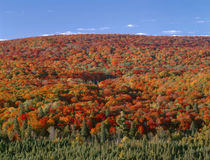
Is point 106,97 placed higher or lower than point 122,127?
higher

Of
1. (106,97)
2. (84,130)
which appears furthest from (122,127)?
(106,97)

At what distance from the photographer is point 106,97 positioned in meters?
26.0

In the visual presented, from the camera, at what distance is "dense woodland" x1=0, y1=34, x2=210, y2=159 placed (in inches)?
642

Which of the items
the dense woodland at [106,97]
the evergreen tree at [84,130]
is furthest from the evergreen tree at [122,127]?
the evergreen tree at [84,130]

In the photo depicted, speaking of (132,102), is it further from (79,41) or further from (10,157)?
(79,41)

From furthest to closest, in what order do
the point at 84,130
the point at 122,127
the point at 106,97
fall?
the point at 106,97, the point at 122,127, the point at 84,130

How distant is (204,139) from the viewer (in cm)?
1478

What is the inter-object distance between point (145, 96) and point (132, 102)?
133 inches

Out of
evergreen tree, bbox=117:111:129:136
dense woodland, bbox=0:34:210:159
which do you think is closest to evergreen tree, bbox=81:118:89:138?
dense woodland, bbox=0:34:210:159

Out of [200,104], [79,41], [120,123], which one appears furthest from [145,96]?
[79,41]

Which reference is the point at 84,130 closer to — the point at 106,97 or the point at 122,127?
the point at 122,127

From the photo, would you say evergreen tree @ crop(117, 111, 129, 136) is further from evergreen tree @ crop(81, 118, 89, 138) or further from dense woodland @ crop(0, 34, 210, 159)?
evergreen tree @ crop(81, 118, 89, 138)

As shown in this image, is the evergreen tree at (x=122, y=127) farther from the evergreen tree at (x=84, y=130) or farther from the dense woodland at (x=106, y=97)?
the evergreen tree at (x=84, y=130)

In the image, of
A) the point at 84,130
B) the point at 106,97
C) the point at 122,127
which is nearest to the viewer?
the point at 84,130
